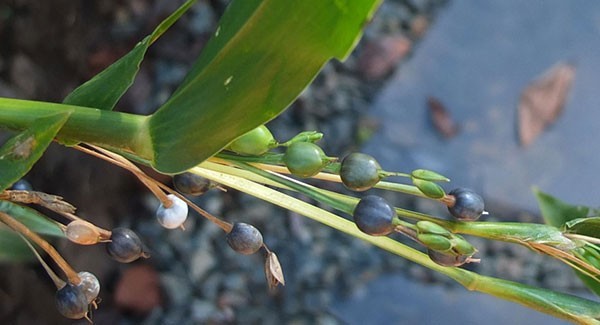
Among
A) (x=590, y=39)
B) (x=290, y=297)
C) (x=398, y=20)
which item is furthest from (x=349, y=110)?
(x=590, y=39)

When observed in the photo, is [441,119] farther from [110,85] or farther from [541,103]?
[110,85]

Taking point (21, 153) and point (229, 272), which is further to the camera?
point (229, 272)

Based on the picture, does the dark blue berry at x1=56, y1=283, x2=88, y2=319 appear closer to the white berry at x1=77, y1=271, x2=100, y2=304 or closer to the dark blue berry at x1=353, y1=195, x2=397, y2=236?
the white berry at x1=77, y1=271, x2=100, y2=304

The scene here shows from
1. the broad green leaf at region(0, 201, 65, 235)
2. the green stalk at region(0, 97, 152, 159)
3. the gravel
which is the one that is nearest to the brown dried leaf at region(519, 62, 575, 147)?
the gravel

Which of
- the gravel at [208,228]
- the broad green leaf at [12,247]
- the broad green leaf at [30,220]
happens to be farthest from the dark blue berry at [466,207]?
the gravel at [208,228]

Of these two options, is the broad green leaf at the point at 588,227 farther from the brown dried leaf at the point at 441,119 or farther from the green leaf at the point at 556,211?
the brown dried leaf at the point at 441,119

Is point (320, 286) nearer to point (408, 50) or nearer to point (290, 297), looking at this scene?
point (290, 297)
